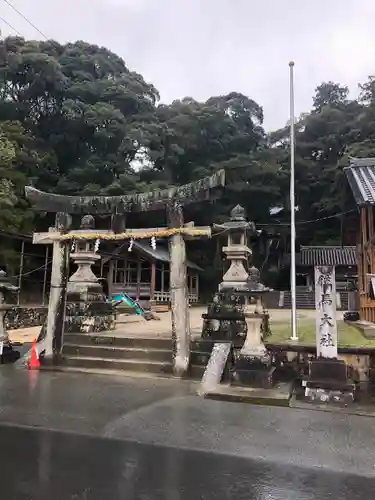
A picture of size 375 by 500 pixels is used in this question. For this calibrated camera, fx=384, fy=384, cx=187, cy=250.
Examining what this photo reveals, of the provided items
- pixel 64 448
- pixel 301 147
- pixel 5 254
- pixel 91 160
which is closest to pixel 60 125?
pixel 91 160

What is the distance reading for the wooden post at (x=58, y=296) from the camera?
8.76 m

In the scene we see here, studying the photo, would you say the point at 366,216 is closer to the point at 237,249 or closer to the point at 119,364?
the point at 237,249

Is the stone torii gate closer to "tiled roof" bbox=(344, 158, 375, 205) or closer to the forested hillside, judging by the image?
"tiled roof" bbox=(344, 158, 375, 205)

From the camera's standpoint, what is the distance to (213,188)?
7.95 metres

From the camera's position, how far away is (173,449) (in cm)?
418

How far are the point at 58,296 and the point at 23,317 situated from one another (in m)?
12.4

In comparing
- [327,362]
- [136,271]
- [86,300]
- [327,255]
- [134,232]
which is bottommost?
[327,362]

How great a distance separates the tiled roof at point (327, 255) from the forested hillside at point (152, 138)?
12.7 ft

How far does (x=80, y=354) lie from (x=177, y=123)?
3296 centimetres

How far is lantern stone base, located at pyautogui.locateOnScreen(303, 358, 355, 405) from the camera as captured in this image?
6215 millimetres

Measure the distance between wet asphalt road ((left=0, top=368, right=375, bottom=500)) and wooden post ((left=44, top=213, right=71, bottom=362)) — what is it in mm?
2237

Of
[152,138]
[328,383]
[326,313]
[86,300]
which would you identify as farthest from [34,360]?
[152,138]

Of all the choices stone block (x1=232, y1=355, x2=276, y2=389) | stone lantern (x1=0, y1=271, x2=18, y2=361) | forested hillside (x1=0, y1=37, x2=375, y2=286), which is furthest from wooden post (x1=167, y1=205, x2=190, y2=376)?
forested hillside (x1=0, y1=37, x2=375, y2=286)

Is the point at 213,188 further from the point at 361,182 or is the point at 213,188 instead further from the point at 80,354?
the point at 80,354
